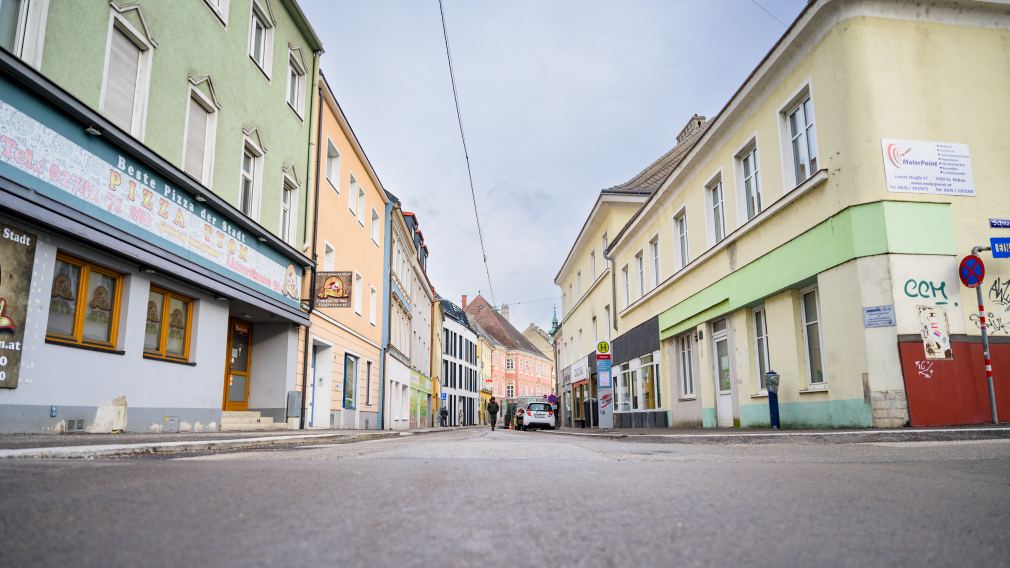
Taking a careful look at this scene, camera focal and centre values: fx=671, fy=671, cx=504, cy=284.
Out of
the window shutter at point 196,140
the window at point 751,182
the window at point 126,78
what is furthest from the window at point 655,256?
the window at point 126,78

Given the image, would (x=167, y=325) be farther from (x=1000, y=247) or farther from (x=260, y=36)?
(x=1000, y=247)

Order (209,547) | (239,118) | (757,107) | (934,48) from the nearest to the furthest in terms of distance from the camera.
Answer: (209,547), (934,48), (239,118), (757,107)

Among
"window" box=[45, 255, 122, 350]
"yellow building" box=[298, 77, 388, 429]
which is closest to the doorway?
"yellow building" box=[298, 77, 388, 429]

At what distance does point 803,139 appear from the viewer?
1270 cm

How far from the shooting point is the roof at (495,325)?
293 feet

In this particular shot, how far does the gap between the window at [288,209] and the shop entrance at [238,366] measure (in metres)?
2.34

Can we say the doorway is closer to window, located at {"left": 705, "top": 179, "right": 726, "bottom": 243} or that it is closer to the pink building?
window, located at {"left": 705, "top": 179, "right": 726, "bottom": 243}

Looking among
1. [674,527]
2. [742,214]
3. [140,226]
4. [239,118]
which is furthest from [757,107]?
[674,527]

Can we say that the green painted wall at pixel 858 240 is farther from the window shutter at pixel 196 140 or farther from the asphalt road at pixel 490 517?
the window shutter at pixel 196 140

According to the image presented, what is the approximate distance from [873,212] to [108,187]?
11.1 metres

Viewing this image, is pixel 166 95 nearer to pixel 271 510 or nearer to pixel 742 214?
pixel 271 510

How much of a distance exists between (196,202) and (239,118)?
2.78 meters

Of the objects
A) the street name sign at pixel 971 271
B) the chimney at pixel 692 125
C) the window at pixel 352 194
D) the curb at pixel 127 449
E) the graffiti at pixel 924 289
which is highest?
the chimney at pixel 692 125

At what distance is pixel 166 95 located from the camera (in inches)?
423
